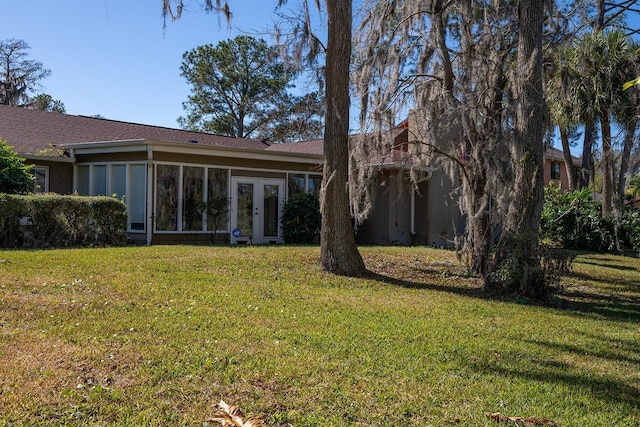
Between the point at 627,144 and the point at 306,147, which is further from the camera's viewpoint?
the point at 306,147

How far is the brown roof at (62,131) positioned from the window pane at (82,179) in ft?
2.86

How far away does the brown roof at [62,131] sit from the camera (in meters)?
15.8

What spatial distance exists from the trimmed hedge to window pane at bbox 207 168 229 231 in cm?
284

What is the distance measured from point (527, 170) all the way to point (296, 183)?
9.37 meters

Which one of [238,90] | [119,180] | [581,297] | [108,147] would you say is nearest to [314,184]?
[119,180]

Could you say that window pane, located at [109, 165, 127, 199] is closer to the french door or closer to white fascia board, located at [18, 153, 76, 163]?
white fascia board, located at [18, 153, 76, 163]

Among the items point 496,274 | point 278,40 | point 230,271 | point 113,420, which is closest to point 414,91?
point 278,40

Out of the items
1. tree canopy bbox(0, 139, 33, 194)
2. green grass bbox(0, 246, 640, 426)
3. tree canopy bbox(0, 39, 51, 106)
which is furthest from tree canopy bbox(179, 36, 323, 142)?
green grass bbox(0, 246, 640, 426)

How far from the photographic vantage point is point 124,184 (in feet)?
49.0

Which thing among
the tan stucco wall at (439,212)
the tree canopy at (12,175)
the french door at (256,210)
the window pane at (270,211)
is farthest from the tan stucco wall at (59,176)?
the tan stucco wall at (439,212)

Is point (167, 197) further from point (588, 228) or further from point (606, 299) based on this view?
point (588, 228)

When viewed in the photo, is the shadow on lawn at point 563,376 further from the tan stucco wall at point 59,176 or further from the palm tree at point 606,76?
the tan stucco wall at point 59,176

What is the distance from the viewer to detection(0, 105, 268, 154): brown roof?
15.8 meters

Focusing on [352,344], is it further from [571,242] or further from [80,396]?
[571,242]
